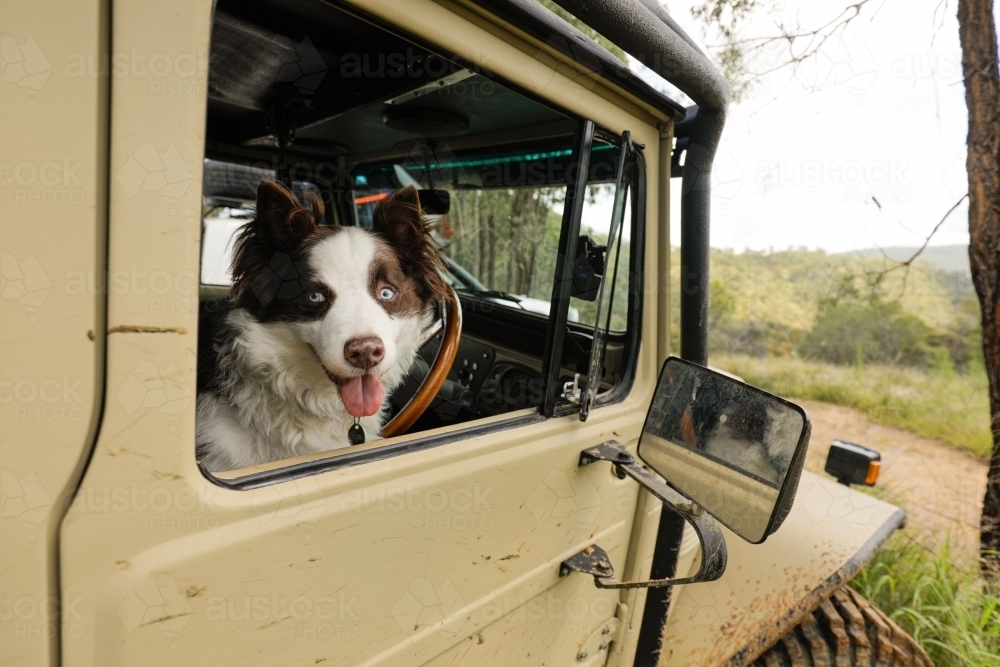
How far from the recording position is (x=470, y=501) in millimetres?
1191

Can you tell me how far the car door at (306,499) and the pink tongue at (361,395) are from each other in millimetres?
368

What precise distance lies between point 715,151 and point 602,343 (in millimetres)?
635

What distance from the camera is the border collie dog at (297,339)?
56.4 inches

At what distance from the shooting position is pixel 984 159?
3242 millimetres

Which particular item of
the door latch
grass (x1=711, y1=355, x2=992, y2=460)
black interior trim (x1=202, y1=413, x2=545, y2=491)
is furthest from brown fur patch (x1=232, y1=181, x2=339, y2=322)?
grass (x1=711, y1=355, x2=992, y2=460)

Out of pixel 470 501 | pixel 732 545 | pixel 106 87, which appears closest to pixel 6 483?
pixel 106 87

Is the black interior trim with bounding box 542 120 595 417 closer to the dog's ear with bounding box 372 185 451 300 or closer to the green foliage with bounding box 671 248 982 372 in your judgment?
the dog's ear with bounding box 372 185 451 300

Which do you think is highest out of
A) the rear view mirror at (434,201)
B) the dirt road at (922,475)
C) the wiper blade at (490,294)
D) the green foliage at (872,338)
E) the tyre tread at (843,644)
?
the rear view mirror at (434,201)

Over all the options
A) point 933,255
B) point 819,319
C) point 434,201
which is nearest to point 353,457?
point 434,201

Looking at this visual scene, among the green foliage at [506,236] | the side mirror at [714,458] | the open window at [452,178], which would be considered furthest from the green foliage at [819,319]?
the side mirror at [714,458]

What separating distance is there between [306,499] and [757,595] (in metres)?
1.59

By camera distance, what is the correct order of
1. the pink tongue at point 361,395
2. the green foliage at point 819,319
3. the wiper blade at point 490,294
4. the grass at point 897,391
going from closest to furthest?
the pink tongue at point 361,395
the wiper blade at point 490,294
the grass at point 897,391
the green foliage at point 819,319

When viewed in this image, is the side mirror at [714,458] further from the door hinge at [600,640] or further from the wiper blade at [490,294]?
the wiper blade at [490,294]

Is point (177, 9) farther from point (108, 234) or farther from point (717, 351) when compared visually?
point (717, 351)
